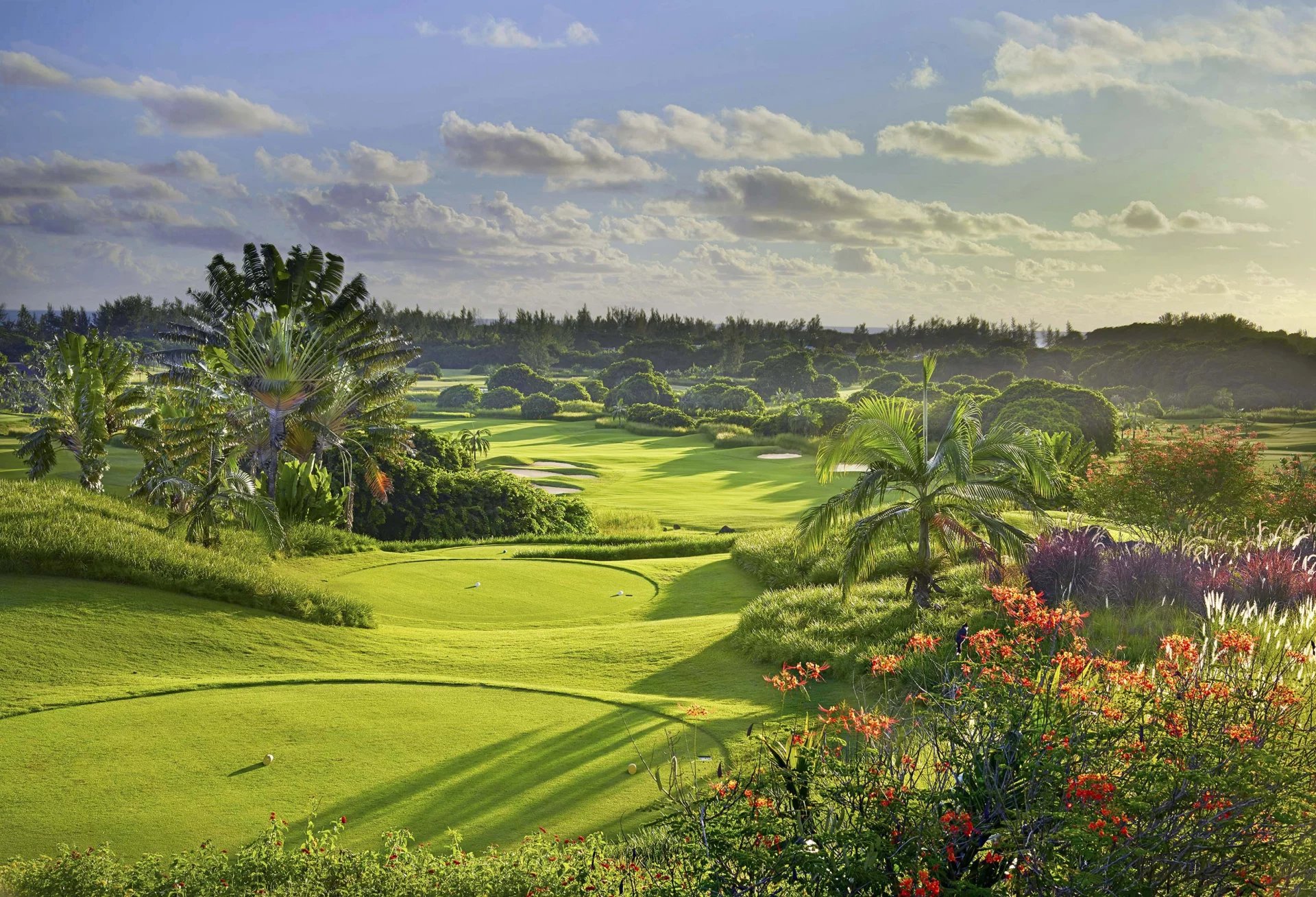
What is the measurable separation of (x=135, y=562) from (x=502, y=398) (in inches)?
3067

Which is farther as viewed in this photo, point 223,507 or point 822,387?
point 822,387

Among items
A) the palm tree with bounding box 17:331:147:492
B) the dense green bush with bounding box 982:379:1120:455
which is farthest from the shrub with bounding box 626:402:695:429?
the palm tree with bounding box 17:331:147:492

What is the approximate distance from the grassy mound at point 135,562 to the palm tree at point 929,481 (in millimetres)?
6927

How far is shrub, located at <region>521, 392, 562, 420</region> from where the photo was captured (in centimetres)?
7981

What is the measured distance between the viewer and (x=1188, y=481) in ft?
→ 56.1

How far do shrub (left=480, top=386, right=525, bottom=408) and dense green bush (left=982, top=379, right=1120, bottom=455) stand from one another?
5600 centimetres

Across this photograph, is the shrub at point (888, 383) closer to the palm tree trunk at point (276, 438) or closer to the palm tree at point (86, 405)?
the palm tree at point (86, 405)

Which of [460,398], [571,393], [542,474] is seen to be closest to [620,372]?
[571,393]

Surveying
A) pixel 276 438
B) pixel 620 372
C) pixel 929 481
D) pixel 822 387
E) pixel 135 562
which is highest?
pixel 620 372

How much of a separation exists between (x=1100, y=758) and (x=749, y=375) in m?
111

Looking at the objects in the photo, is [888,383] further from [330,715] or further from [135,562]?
[330,715]

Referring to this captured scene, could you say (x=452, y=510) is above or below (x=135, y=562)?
below

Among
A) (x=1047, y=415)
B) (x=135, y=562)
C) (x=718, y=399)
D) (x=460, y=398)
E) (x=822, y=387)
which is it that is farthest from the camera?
(x=822, y=387)

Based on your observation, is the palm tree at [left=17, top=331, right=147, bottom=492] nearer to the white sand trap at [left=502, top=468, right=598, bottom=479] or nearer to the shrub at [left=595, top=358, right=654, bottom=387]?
the white sand trap at [left=502, top=468, right=598, bottom=479]
